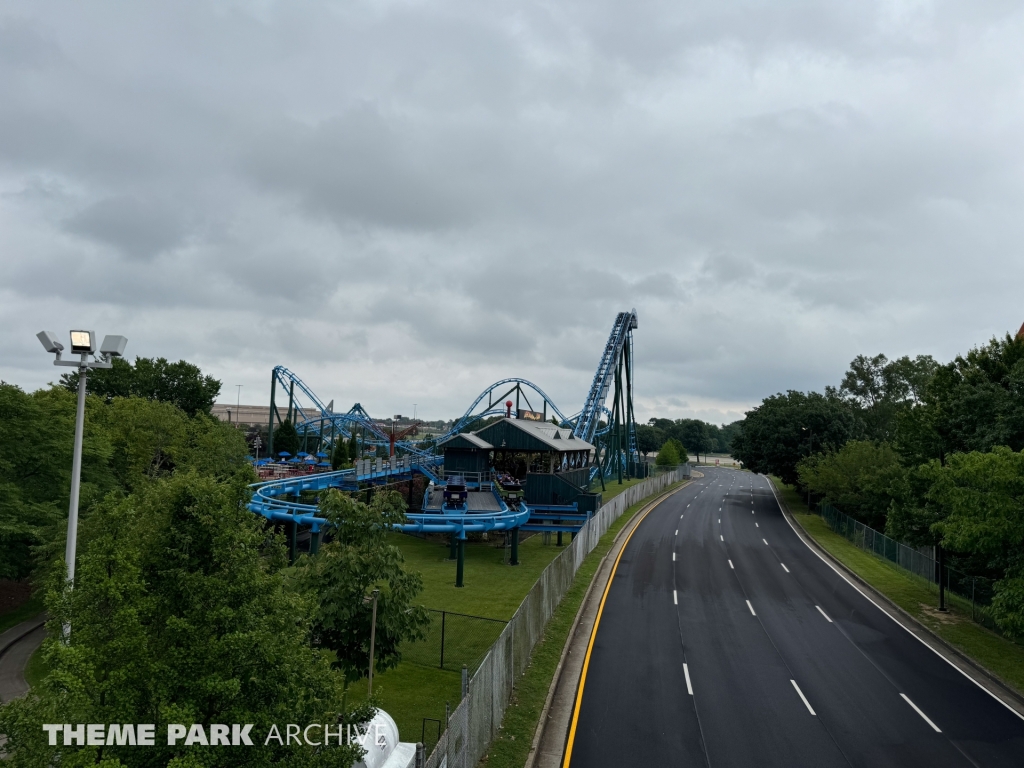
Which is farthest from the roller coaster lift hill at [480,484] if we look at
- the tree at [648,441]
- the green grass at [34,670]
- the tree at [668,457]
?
the tree at [648,441]

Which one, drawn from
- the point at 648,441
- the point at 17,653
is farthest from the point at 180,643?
the point at 648,441

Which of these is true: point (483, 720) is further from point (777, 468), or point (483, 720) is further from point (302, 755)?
point (777, 468)

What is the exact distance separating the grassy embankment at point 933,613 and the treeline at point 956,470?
212cm

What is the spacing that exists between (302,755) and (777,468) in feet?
230

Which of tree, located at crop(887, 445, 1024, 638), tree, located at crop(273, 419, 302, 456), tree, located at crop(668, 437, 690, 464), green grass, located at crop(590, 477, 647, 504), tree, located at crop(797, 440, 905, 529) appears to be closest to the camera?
tree, located at crop(887, 445, 1024, 638)

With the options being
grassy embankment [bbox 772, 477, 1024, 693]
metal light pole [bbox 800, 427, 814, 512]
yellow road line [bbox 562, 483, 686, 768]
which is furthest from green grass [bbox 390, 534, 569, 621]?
metal light pole [bbox 800, 427, 814, 512]

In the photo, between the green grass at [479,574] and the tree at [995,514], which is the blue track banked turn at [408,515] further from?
the tree at [995,514]

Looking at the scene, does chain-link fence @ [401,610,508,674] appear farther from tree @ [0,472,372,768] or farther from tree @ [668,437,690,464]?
tree @ [668,437,690,464]

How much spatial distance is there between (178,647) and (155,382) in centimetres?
7088

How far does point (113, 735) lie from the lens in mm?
6184

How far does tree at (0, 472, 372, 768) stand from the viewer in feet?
19.5

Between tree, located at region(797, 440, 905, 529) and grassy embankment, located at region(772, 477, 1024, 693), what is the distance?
184 inches

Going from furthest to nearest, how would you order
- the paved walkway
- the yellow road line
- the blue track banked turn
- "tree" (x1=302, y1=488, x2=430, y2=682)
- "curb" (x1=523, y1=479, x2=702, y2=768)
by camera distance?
the blue track banked turn, the paved walkway, the yellow road line, "curb" (x1=523, y1=479, x2=702, y2=768), "tree" (x1=302, y1=488, x2=430, y2=682)

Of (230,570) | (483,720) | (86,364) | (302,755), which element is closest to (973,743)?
(483,720)
